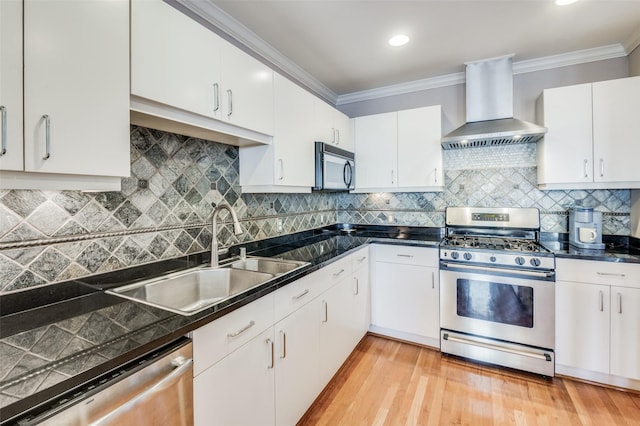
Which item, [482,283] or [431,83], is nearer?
[482,283]

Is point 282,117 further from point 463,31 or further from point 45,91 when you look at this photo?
point 463,31

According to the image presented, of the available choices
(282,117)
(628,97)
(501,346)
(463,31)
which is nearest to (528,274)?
(501,346)

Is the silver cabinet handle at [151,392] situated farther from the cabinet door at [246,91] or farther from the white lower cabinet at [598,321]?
the white lower cabinet at [598,321]

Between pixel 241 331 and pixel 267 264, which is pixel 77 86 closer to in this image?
pixel 241 331

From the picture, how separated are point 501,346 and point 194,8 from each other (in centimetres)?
321

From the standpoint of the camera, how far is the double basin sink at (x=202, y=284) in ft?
4.83

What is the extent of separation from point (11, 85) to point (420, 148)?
2.76 metres

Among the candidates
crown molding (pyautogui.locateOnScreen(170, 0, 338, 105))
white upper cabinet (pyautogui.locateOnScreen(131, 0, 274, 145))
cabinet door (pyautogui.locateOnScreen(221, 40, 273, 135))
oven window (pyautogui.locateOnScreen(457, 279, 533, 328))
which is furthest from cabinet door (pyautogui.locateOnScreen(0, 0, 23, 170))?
oven window (pyautogui.locateOnScreen(457, 279, 533, 328))

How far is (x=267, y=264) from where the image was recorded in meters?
1.97

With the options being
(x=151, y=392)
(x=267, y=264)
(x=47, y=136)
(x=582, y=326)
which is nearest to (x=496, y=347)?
(x=582, y=326)

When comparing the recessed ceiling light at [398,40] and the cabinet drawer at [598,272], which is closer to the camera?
the cabinet drawer at [598,272]

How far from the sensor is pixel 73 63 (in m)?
0.99

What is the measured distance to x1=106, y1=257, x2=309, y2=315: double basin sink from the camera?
147 cm

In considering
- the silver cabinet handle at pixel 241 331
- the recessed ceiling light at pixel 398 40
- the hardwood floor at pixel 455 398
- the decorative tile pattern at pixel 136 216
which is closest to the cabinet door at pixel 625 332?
the hardwood floor at pixel 455 398
